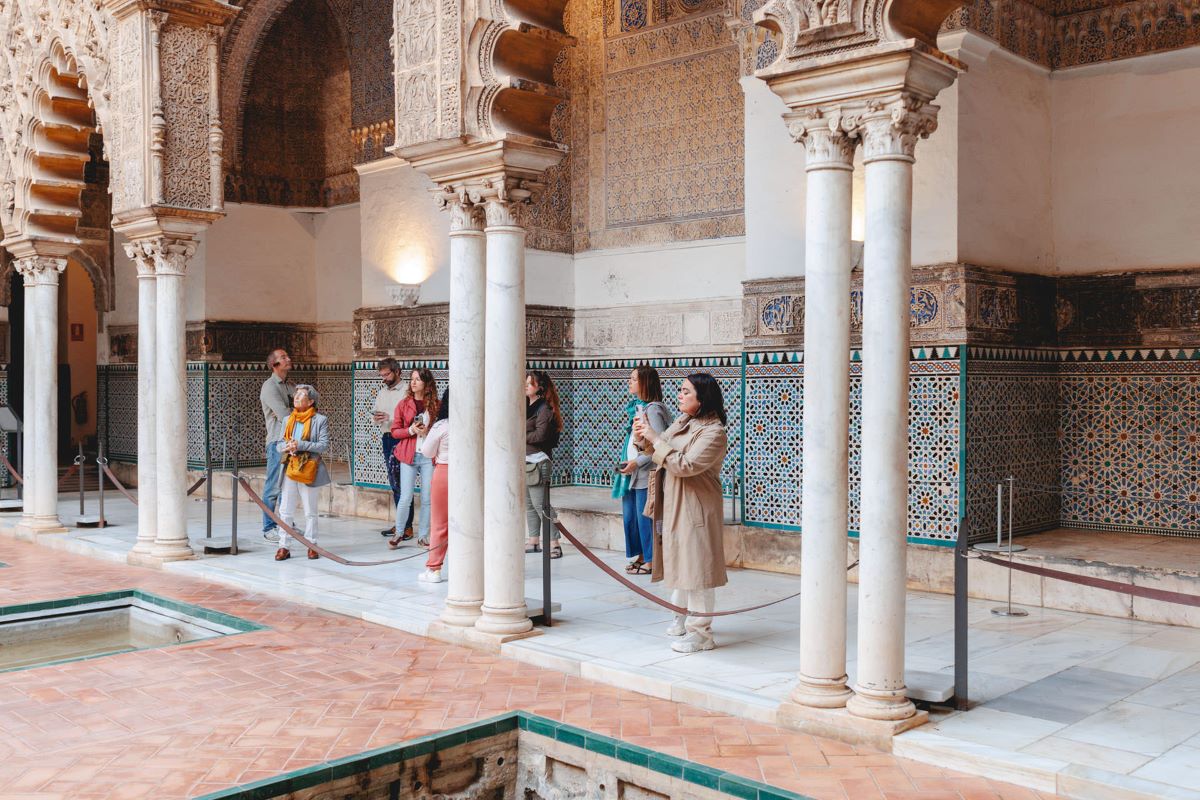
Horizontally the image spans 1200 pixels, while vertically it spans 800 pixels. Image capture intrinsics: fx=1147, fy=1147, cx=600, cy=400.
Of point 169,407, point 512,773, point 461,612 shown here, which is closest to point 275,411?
point 169,407

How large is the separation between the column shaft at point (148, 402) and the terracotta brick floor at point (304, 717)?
303cm

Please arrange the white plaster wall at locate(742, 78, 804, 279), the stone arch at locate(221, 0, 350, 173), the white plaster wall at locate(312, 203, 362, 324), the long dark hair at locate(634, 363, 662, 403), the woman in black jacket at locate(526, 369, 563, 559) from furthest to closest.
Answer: the white plaster wall at locate(312, 203, 362, 324) → the stone arch at locate(221, 0, 350, 173) → the woman in black jacket at locate(526, 369, 563, 559) → the white plaster wall at locate(742, 78, 804, 279) → the long dark hair at locate(634, 363, 662, 403)

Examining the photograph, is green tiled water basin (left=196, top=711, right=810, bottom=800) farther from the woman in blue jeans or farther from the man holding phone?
the man holding phone

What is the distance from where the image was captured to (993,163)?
289 inches

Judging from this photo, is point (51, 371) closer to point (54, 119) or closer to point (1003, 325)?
point (54, 119)

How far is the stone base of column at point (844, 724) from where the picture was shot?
441 centimetres

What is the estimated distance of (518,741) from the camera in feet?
15.8

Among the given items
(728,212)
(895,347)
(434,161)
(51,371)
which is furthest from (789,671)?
(51,371)

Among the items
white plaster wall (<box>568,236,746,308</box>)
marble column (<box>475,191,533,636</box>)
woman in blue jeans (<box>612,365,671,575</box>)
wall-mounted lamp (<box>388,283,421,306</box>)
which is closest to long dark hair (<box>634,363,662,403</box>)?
woman in blue jeans (<box>612,365,671,575</box>)

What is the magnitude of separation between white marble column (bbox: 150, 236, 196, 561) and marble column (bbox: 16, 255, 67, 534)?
2.18 m

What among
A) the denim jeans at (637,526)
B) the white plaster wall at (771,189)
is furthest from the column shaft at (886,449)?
the denim jeans at (637,526)

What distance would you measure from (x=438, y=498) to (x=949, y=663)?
3583 mm

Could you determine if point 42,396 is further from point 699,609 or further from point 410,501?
point 699,609

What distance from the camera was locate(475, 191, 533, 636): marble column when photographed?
20.1 ft
